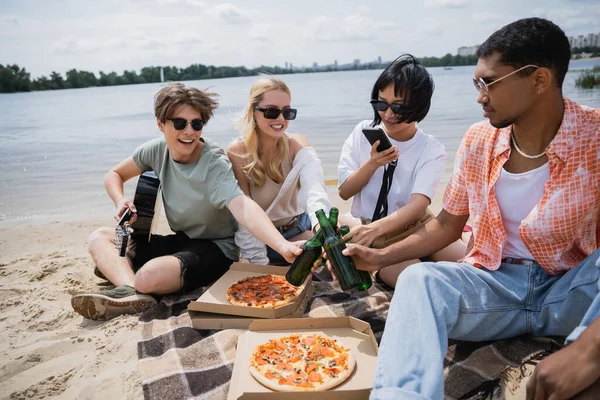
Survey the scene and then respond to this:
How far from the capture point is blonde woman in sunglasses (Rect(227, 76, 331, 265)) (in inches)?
183

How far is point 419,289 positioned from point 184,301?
2.52 m

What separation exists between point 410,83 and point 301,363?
257cm

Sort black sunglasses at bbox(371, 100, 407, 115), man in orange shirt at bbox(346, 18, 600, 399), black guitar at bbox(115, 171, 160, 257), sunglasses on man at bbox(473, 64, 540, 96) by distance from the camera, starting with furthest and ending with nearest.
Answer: black guitar at bbox(115, 171, 160, 257)
black sunglasses at bbox(371, 100, 407, 115)
sunglasses on man at bbox(473, 64, 540, 96)
man in orange shirt at bbox(346, 18, 600, 399)

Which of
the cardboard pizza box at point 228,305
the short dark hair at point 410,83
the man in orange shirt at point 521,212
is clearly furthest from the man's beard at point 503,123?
the cardboard pizza box at point 228,305

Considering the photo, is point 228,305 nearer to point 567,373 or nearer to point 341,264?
point 341,264

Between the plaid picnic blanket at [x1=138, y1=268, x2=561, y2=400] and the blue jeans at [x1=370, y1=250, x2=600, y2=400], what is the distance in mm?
154

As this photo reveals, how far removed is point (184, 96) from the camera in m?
4.37

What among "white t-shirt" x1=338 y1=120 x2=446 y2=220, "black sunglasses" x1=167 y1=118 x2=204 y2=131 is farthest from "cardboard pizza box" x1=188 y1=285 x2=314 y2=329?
"black sunglasses" x1=167 y1=118 x2=204 y2=131

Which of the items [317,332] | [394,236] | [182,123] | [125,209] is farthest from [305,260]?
[125,209]

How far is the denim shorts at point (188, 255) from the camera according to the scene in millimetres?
4363

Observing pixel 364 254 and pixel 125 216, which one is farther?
pixel 125 216

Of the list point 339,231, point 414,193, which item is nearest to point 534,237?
point 339,231

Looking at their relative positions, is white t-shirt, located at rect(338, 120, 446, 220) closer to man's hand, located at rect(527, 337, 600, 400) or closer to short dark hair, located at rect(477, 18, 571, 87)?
short dark hair, located at rect(477, 18, 571, 87)

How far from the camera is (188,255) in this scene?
439cm
